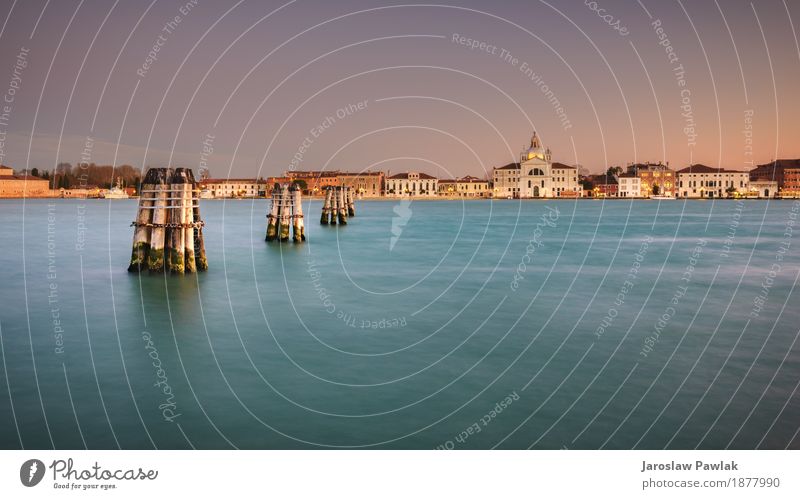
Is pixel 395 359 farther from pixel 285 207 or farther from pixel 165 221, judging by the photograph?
pixel 285 207

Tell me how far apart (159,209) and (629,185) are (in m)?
173

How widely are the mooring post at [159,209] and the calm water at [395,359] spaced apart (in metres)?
0.81

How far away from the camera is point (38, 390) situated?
812 centimetres

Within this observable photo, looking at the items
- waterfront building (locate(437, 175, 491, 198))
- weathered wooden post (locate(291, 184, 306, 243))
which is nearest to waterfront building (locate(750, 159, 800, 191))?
waterfront building (locate(437, 175, 491, 198))

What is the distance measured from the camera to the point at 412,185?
186 m

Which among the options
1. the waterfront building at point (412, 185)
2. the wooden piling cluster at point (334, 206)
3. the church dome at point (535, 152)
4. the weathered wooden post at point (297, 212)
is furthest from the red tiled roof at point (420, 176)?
the weathered wooden post at point (297, 212)

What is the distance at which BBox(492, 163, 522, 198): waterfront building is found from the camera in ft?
577

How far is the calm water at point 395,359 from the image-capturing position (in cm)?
700

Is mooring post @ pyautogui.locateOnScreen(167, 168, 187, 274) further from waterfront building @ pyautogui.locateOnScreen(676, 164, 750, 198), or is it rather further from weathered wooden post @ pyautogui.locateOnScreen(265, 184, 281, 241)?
waterfront building @ pyautogui.locateOnScreen(676, 164, 750, 198)

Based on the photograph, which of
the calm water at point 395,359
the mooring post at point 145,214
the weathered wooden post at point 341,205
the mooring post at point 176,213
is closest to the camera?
the calm water at point 395,359

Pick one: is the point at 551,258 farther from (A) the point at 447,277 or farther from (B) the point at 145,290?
(B) the point at 145,290

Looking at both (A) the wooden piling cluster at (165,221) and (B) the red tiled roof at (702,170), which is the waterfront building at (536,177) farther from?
(A) the wooden piling cluster at (165,221)

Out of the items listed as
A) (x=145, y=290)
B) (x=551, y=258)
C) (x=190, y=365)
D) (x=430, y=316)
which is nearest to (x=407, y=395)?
(x=190, y=365)

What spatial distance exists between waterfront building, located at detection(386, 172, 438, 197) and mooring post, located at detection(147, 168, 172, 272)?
167531mm
